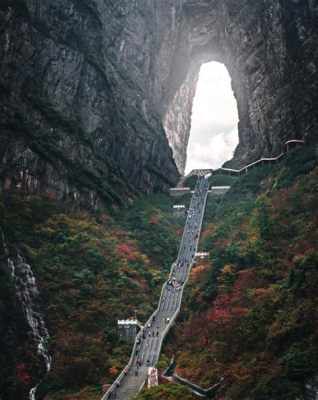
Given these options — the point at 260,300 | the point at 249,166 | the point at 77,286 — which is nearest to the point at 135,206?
the point at 249,166

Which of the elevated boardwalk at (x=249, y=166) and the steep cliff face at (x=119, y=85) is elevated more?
the steep cliff face at (x=119, y=85)

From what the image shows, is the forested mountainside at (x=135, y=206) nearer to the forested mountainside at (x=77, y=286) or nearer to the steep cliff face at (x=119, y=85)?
the forested mountainside at (x=77, y=286)

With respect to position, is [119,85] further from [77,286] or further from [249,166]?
[77,286]

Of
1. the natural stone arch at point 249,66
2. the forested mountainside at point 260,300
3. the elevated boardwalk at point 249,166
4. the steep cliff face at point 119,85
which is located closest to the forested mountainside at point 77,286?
the forested mountainside at point 260,300

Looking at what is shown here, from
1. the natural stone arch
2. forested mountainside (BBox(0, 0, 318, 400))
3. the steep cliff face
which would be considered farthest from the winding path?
the natural stone arch

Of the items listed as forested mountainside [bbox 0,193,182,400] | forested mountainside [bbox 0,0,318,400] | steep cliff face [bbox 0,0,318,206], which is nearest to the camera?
forested mountainside [bbox 0,0,318,400]

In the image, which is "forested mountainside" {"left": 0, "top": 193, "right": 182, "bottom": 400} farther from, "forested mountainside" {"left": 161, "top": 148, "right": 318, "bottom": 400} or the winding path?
"forested mountainside" {"left": 161, "top": 148, "right": 318, "bottom": 400}
